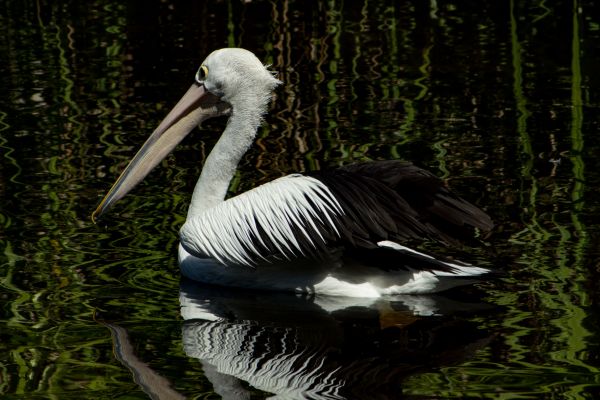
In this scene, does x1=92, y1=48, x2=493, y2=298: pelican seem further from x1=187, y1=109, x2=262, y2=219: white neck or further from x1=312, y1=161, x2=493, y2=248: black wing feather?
x1=187, y1=109, x2=262, y2=219: white neck

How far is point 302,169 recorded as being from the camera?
23.1 feet

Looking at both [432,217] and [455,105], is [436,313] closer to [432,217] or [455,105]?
[432,217]

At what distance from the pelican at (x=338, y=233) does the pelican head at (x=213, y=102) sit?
0.58 metres

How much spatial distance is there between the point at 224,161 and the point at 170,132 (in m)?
0.42

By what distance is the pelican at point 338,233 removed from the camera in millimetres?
5129

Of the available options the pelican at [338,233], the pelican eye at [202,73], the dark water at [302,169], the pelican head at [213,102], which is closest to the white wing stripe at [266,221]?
the pelican at [338,233]

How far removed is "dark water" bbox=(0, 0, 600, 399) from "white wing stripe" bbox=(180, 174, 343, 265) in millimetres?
217

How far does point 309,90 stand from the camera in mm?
8945

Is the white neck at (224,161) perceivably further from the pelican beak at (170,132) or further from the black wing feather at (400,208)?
the black wing feather at (400,208)

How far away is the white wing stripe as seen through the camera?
521cm

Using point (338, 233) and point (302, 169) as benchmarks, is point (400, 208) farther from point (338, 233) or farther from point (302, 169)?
point (302, 169)

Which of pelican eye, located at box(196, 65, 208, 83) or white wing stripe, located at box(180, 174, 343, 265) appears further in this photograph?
pelican eye, located at box(196, 65, 208, 83)

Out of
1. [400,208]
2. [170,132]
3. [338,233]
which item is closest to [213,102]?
[170,132]

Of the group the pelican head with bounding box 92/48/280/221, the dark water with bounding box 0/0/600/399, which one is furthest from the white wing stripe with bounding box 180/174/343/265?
the pelican head with bounding box 92/48/280/221
